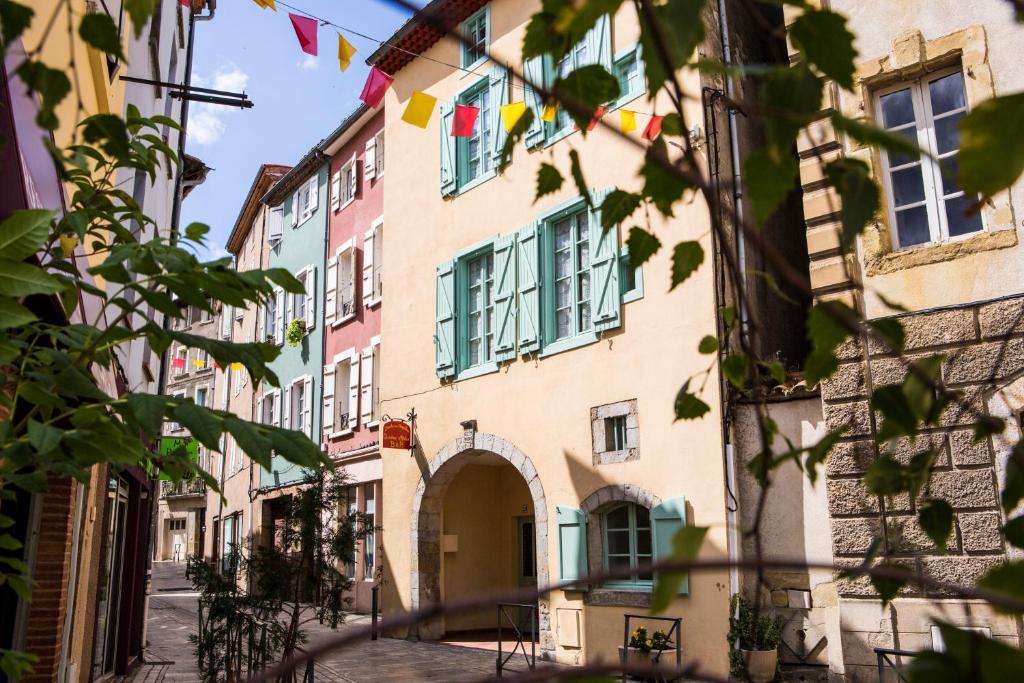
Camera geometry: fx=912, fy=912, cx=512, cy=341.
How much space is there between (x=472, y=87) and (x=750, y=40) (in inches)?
179

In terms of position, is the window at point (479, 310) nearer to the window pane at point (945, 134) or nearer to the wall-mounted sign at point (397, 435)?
the wall-mounted sign at point (397, 435)

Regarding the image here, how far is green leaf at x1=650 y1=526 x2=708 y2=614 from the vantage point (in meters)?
0.70

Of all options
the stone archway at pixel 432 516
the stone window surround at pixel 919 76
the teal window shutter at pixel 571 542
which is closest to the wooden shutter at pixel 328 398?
the stone archway at pixel 432 516

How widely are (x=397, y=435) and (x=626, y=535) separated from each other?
4.77 metres

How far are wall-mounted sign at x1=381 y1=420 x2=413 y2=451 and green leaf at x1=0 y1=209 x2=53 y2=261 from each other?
12.5m

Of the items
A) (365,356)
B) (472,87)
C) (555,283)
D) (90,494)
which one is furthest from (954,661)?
(365,356)

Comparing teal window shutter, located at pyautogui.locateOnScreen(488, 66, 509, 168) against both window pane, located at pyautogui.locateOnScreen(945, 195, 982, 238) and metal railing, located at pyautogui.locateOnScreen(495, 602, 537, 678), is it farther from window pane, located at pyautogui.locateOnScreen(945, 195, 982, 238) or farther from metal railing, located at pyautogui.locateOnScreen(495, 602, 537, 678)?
window pane, located at pyautogui.locateOnScreen(945, 195, 982, 238)

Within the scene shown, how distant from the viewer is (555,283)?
12.3 meters

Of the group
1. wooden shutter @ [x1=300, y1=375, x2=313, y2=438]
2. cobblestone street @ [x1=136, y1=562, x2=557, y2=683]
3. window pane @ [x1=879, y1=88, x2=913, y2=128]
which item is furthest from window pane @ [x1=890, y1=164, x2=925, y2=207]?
wooden shutter @ [x1=300, y1=375, x2=313, y2=438]

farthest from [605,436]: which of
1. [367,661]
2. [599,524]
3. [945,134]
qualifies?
[945,134]

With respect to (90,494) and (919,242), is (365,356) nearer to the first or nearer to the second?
(90,494)

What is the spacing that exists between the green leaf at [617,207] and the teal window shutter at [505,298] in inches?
450

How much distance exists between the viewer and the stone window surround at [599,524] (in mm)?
10438

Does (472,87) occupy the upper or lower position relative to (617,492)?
upper
